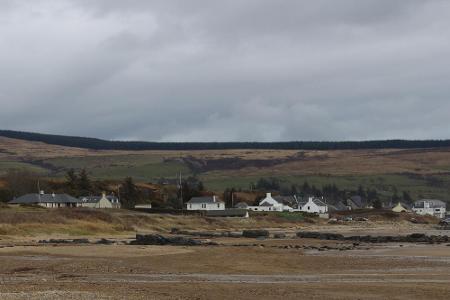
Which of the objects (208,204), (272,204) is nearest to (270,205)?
(272,204)

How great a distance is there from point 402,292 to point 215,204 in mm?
125592

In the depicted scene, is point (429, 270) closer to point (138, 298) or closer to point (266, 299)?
point (266, 299)

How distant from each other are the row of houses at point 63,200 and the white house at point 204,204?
1585 cm

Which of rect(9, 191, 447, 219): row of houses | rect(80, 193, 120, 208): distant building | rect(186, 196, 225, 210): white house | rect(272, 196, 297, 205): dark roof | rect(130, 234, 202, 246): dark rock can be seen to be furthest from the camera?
rect(272, 196, 297, 205): dark roof

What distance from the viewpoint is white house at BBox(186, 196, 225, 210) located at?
152625 millimetres

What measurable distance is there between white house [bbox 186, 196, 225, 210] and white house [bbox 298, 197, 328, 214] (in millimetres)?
35401

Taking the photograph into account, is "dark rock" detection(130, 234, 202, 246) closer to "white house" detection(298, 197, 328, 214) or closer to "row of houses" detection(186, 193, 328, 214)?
"row of houses" detection(186, 193, 328, 214)

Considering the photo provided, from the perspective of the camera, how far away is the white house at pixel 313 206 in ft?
599

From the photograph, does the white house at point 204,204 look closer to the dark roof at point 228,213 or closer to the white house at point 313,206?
the dark roof at point 228,213

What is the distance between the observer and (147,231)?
302 ft

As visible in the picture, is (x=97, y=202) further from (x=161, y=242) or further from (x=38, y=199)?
(x=161, y=242)

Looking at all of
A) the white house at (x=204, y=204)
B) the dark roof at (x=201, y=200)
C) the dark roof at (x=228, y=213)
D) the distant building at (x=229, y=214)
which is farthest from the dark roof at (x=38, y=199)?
the dark roof at (x=201, y=200)

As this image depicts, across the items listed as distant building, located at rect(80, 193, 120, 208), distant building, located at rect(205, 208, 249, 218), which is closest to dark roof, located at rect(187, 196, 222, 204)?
distant building, located at rect(205, 208, 249, 218)

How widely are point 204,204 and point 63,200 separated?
32.6 m
